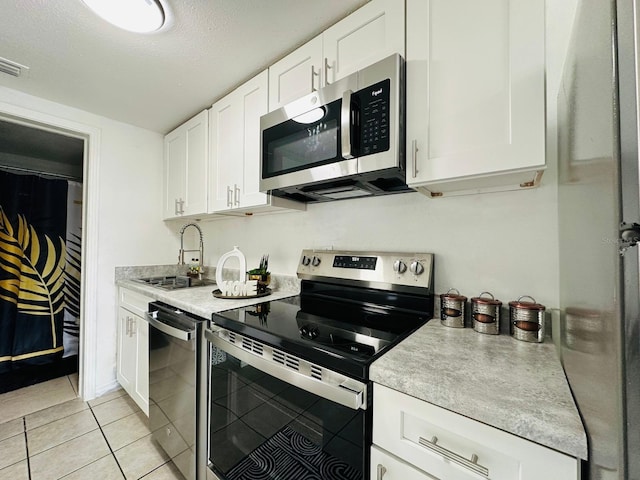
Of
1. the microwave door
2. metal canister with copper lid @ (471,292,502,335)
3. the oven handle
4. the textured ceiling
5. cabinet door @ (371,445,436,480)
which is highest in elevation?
the textured ceiling

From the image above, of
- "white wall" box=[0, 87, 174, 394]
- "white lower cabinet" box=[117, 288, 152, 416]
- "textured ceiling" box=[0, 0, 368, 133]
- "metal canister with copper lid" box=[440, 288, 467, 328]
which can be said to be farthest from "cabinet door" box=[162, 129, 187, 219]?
"metal canister with copper lid" box=[440, 288, 467, 328]

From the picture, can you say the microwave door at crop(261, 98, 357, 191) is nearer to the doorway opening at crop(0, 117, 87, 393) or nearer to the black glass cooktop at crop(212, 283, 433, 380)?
the black glass cooktop at crop(212, 283, 433, 380)

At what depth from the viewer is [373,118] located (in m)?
1.03

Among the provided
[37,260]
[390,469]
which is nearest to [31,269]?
[37,260]

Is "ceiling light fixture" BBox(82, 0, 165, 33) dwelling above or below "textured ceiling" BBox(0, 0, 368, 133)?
below

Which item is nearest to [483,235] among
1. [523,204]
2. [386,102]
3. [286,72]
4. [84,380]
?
[523,204]

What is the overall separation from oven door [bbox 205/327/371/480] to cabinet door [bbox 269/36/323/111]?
1.21 metres

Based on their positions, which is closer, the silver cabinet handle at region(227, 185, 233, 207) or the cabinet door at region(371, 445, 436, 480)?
the cabinet door at region(371, 445, 436, 480)

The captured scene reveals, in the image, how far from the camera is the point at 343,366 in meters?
0.76

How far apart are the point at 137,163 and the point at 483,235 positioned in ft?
9.18

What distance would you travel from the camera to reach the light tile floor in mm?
1443

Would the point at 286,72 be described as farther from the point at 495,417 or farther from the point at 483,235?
the point at 495,417

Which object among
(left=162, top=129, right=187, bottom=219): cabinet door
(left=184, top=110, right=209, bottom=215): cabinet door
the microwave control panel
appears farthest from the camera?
(left=162, top=129, right=187, bottom=219): cabinet door

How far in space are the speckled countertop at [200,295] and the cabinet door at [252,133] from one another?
22.5 inches
